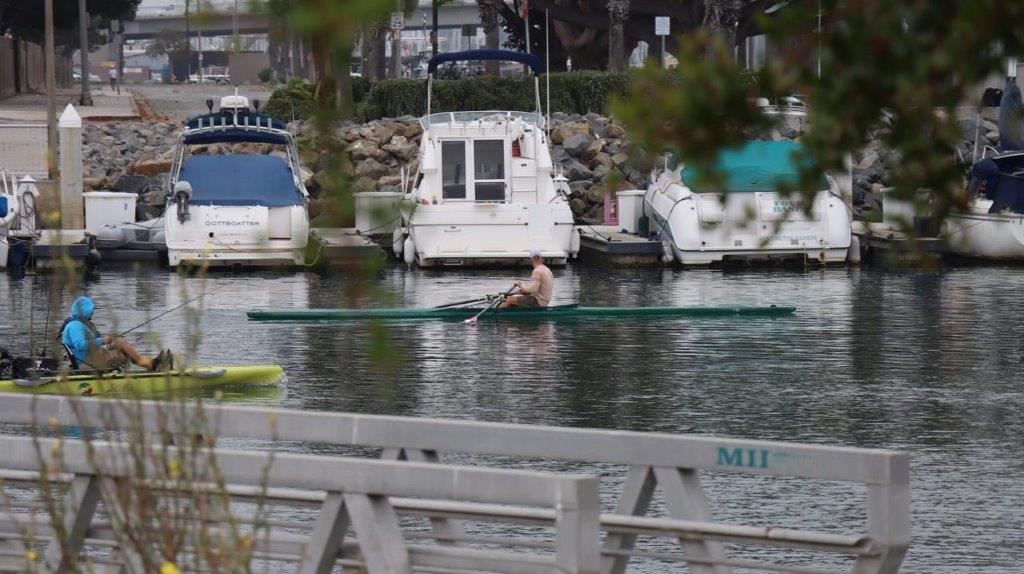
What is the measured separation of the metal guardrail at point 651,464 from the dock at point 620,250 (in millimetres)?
26949

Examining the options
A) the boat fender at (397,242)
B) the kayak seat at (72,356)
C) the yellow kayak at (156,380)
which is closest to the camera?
the yellow kayak at (156,380)

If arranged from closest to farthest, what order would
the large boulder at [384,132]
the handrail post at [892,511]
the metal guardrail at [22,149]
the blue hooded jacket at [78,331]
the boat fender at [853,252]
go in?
1. the handrail post at [892,511]
2. the blue hooded jacket at [78,331]
3. the boat fender at [853,252]
4. the metal guardrail at [22,149]
5. the large boulder at [384,132]

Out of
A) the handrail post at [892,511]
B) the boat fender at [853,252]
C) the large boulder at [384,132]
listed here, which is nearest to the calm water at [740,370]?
the boat fender at [853,252]

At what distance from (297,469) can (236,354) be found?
15.8m

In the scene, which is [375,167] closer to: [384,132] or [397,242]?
[384,132]

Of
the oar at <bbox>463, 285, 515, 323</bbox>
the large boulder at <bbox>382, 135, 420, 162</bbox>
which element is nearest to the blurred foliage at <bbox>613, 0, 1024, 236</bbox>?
the oar at <bbox>463, 285, 515, 323</bbox>

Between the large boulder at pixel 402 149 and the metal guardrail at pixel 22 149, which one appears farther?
the large boulder at pixel 402 149

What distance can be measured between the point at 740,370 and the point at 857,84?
53.5 ft

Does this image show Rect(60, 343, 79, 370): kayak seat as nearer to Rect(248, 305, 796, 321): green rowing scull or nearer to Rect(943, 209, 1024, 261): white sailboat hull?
Rect(248, 305, 796, 321): green rowing scull

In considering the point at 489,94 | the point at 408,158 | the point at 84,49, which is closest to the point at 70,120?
the point at 408,158

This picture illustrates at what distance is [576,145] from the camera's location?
41438 mm

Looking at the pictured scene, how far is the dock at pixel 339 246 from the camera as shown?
3.83 meters

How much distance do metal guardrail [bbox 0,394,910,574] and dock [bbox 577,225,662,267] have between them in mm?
26949

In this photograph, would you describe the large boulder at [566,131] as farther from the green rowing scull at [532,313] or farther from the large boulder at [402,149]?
the green rowing scull at [532,313]
